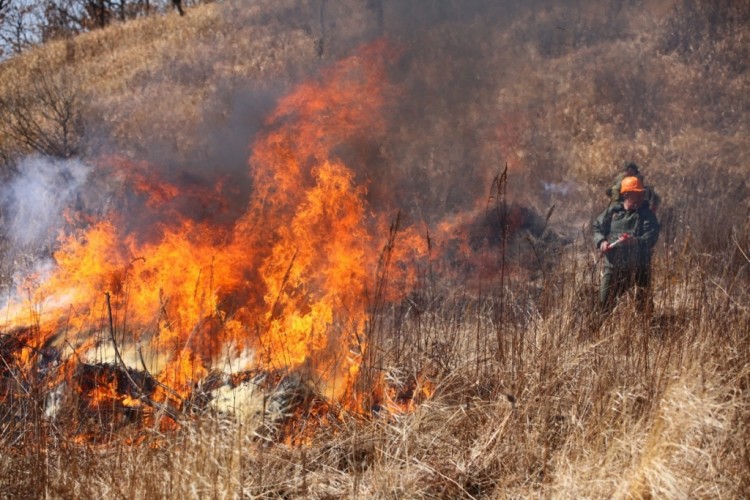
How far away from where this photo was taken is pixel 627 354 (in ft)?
11.6

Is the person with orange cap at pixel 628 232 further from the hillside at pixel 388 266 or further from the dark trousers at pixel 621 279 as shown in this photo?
the hillside at pixel 388 266

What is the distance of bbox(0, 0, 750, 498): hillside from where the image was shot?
9.78 feet

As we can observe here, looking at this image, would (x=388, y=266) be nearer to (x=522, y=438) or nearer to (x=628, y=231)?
(x=628, y=231)

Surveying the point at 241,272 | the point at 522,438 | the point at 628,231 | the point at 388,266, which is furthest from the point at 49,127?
the point at 522,438

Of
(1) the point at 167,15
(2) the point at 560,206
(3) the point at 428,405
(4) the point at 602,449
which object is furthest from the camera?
(1) the point at 167,15

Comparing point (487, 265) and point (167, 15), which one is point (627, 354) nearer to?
point (487, 265)

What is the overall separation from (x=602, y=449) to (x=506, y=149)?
10961mm

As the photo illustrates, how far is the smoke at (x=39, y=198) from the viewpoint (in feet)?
32.0

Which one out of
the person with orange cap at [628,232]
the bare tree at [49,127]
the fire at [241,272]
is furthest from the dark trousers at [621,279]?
the bare tree at [49,127]

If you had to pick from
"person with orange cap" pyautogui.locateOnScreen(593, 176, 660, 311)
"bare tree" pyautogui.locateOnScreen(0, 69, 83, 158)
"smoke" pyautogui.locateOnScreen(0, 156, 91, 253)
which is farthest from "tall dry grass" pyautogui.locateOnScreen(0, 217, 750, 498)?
"bare tree" pyautogui.locateOnScreen(0, 69, 83, 158)

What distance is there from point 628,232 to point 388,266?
281cm

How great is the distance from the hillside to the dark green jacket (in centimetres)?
29

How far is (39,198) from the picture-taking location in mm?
11070

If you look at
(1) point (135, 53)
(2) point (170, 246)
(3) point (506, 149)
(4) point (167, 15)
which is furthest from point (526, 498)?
(4) point (167, 15)
